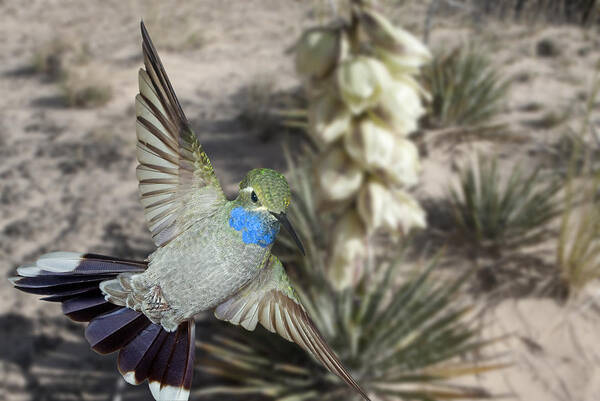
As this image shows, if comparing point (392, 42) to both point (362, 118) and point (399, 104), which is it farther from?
point (362, 118)

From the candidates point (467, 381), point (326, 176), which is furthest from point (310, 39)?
point (467, 381)

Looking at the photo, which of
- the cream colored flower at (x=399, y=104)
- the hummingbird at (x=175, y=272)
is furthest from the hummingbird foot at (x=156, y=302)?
the cream colored flower at (x=399, y=104)

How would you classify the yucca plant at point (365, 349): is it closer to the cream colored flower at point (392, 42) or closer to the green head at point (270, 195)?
the cream colored flower at point (392, 42)

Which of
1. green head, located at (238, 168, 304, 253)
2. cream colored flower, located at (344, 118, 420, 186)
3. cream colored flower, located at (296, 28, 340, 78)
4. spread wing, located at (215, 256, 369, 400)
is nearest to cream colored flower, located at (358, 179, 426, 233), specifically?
cream colored flower, located at (344, 118, 420, 186)

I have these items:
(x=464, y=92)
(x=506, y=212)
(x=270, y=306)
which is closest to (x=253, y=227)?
(x=270, y=306)

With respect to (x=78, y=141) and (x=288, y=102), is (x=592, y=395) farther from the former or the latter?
(x=78, y=141)

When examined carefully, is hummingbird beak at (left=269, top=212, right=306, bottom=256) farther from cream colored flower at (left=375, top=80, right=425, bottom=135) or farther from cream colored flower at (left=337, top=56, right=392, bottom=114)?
cream colored flower at (left=375, top=80, right=425, bottom=135)
